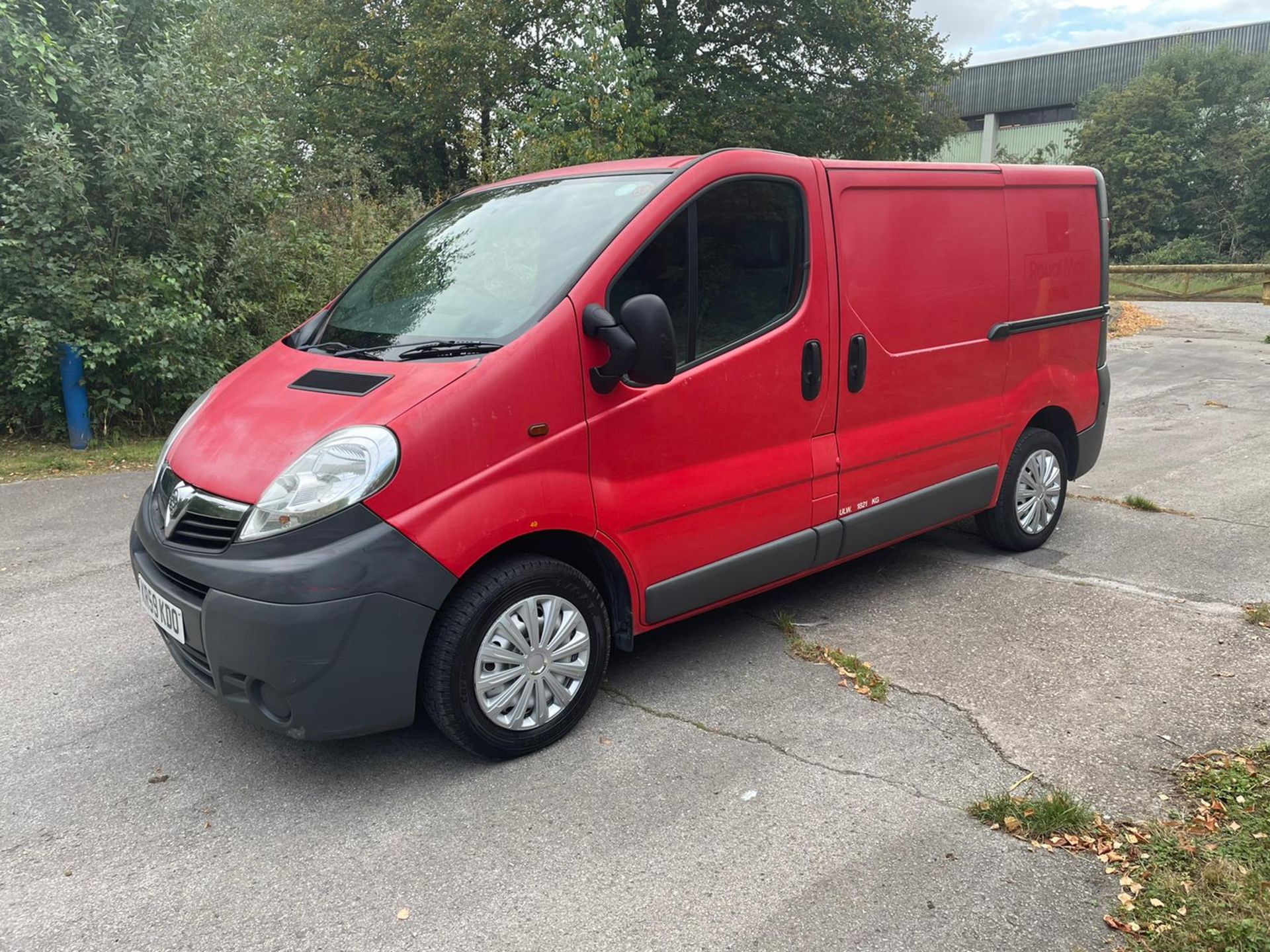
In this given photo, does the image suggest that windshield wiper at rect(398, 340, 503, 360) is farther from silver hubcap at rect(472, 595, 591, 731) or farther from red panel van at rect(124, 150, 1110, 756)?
silver hubcap at rect(472, 595, 591, 731)

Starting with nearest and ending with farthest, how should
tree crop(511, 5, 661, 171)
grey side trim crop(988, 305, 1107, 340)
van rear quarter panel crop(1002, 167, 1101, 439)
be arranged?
grey side trim crop(988, 305, 1107, 340), van rear quarter panel crop(1002, 167, 1101, 439), tree crop(511, 5, 661, 171)

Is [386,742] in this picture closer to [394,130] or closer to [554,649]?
[554,649]

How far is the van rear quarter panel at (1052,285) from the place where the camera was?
16.8ft

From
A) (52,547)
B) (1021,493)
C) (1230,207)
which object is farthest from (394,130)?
(1230,207)

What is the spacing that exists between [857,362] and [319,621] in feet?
8.34

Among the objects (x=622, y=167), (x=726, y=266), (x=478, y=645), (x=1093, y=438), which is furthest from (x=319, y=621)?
(x=1093, y=438)

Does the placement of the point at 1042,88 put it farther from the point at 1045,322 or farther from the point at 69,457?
the point at 69,457

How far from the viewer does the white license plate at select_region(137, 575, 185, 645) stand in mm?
3171

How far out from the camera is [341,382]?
3367 millimetres

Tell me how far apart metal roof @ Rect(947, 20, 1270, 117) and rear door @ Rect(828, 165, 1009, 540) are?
39607mm

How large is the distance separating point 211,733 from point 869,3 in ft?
69.1

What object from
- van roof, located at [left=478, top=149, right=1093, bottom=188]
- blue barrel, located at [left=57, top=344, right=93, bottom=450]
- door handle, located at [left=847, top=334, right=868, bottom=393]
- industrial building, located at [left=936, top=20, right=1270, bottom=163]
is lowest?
blue barrel, located at [left=57, top=344, right=93, bottom=450]

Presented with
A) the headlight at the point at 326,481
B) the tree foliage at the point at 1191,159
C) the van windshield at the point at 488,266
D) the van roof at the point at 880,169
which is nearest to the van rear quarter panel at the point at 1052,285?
the van roof at the point at 880,169

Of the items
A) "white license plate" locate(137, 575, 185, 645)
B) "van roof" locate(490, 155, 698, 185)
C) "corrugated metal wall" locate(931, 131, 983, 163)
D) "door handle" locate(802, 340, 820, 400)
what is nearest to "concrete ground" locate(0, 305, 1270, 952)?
"white license plate" locate(137, 575, 185, 645)
